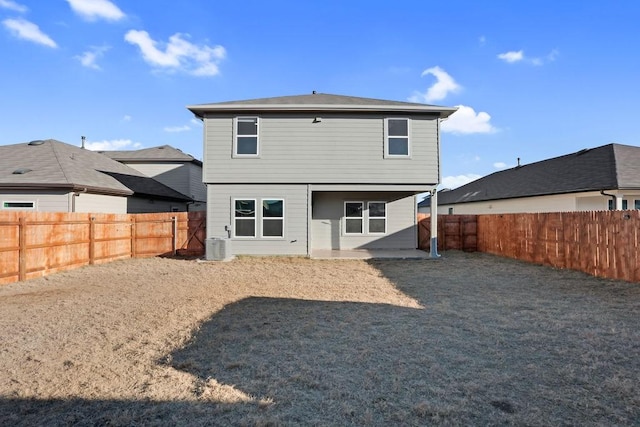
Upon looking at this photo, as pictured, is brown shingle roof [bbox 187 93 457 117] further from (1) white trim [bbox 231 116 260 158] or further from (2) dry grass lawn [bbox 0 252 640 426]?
(2) dry grass lawn [bbox 0 252 640 426]

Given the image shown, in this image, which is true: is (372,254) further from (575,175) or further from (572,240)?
(575,175)

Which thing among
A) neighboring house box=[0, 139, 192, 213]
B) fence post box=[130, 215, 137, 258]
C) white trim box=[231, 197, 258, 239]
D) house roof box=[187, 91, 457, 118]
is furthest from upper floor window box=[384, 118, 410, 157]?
neighboring house box=[0, 139, 192, 213]

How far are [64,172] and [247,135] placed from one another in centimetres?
773

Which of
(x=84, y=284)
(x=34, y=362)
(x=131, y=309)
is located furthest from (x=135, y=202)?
(x=34, y=362)

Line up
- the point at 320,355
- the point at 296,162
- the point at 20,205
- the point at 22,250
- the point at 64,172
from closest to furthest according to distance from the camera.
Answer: the point at 320,355 < the point at 22,250 < the point at 296,162 < the point at 20,205 < the point at 64,172

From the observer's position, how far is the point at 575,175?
1675 centimetres

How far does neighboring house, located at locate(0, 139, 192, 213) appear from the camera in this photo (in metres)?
13.3

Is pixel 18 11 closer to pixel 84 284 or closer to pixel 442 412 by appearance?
pixel 84 284

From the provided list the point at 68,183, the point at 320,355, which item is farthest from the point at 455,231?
the point at 68,183

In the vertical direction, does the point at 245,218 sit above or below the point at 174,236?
above

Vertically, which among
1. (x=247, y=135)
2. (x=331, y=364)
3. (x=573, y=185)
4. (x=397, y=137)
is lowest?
(x=331, y=364)

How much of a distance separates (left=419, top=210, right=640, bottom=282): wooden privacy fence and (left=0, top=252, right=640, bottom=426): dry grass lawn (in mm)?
1032

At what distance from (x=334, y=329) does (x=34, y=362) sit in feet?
11.7

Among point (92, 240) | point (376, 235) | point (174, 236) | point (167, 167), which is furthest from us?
point (167, 167)
